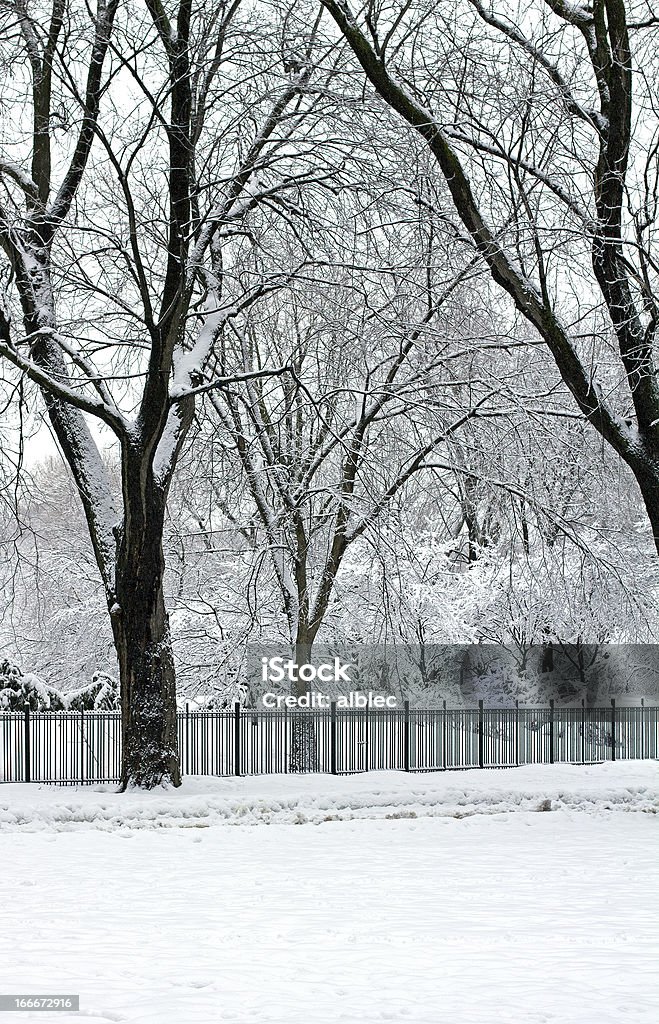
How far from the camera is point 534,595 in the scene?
113 feet

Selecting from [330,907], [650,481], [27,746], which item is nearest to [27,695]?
[27,746]

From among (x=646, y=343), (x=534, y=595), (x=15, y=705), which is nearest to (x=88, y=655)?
(x=15, y=705)

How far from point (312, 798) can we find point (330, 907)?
888cm

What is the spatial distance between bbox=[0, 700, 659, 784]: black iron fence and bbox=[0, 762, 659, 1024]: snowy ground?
5377mm

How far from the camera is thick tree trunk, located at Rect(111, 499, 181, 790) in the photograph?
1812 centimetres

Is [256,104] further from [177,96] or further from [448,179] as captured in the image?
[448,179]

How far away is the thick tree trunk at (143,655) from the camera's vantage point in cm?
1812

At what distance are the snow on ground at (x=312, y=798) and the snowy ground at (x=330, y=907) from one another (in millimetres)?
57

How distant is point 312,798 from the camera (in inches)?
747

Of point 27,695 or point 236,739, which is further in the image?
point 27,695

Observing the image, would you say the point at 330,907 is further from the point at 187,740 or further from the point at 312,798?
the point at 187,740

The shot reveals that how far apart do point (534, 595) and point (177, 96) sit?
65.1 feet
